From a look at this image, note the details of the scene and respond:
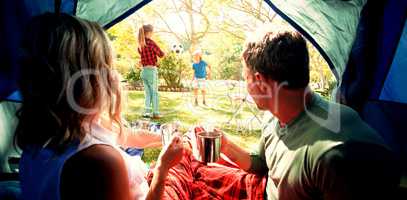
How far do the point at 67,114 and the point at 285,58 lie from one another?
3.40 ft

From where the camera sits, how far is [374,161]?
Result: 1.39 metres

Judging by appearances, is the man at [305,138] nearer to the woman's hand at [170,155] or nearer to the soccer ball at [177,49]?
the woman's hand at [170,155]

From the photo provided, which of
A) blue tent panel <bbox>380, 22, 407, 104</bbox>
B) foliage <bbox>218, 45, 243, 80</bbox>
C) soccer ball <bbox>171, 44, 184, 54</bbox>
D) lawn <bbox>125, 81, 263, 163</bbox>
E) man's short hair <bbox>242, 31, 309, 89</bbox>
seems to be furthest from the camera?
foliage <bbox>218, 45, 243, 80</bbox>

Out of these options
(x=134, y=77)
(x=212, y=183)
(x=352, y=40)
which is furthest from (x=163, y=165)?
(x=134, y=77)

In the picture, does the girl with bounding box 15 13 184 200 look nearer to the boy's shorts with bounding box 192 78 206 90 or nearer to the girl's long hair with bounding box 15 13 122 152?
the girl's long hair with bounding box 15 13 122 152

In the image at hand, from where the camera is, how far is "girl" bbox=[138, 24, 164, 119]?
6121mm

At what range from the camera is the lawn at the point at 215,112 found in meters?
5.52

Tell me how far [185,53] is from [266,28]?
9.63 meters

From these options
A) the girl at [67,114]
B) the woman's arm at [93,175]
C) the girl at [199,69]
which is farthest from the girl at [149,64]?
the woman's arm at [93,175]

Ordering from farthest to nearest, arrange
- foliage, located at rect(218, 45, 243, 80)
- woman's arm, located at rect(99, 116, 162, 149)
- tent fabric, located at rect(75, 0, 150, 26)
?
foliage, located at rect(218, 45, 243, 80) → tent fabric, located at rect(75, 0, 150, 26) → woman's arm, located at rect(99, 116, 162, 149)

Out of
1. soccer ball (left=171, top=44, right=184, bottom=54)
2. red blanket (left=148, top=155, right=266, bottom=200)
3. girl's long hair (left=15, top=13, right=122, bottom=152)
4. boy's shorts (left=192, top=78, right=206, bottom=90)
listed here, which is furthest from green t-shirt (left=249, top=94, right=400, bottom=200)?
soccer ball (left=171, top=44, right=184, bottom=54)

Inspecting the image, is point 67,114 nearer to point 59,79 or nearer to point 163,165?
point 59,79

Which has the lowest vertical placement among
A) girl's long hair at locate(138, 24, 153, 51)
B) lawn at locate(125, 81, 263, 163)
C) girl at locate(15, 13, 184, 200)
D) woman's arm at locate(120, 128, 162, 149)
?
lawn at locate(125, 81, 263, 163)

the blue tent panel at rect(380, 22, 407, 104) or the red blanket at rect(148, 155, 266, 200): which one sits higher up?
the blue tent panel at rect(380, 22, 407, 104)
